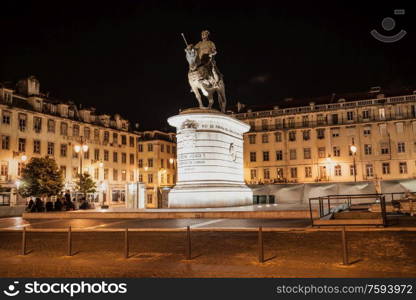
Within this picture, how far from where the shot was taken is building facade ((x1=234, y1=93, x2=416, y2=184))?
215 ft

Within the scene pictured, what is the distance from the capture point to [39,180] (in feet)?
149

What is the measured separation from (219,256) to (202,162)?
1492cm

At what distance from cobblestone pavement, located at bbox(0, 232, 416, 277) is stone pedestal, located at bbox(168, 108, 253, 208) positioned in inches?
406

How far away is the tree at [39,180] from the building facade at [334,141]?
120ft

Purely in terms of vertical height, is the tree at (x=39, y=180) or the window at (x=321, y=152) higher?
the window at (x=321, y=152)

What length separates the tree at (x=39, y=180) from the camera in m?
45.8

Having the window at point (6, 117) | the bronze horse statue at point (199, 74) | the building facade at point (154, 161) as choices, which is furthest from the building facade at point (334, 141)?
the bronze horse statue at point (199, 74)

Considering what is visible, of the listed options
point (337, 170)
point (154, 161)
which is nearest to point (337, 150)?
point (337, 170)

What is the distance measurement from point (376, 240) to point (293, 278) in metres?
5.41

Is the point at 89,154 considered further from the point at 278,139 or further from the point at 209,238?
the point at 209,238

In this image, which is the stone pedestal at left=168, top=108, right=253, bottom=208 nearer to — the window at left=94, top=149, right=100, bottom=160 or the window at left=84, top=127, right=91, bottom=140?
the window at left=84, top=127, right=91, bottom=140

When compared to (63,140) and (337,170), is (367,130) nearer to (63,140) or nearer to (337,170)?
(337,170)

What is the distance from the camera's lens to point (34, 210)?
104 feet

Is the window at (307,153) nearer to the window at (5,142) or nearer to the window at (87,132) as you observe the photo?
the window at (87,132)
